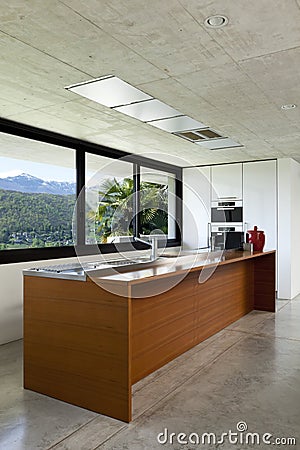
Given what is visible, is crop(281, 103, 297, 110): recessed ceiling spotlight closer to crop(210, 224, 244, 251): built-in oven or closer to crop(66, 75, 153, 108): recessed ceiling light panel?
crop(66, 75, 153, 108): recessed ceiling light panel

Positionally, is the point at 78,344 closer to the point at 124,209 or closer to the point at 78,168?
the point at 78,168

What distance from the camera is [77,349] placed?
2824 millimetres

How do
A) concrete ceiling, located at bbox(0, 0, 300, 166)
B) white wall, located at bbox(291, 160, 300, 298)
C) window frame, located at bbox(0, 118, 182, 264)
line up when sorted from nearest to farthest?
1. concrete ceiling, located at bbox(0, 0, 300, 166)
2. window frame, located at bbox(0, 118, 182, 264)
3. white wall, located at bbox(291, 160, 300, 298)

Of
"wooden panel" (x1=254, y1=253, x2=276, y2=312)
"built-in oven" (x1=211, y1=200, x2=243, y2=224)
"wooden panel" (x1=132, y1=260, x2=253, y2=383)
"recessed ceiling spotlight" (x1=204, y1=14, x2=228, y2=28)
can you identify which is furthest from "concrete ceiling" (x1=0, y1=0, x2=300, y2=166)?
"built-in oven" (x1=211, y1=200, x2=243, y2=224)

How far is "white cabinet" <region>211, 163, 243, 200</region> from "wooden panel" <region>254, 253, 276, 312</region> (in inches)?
64.2

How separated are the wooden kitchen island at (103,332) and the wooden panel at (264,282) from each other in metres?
2.40

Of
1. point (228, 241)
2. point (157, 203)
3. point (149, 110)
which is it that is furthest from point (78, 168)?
point (157, 203)

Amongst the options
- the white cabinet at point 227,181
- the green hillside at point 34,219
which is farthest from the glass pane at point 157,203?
the green hillside at point 34,219

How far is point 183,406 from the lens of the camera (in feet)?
9.27

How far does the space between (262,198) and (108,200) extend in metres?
2.68

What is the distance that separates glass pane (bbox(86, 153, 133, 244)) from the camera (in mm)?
6070

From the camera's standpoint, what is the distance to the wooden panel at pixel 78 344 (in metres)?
2.62

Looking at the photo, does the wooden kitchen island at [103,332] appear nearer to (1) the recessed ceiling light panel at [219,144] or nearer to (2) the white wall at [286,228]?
(1) the recessed ceiling light panel at [219,144]

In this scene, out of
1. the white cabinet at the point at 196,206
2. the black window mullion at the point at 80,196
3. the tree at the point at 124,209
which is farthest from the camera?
the white cabinet at the point at 196,206
